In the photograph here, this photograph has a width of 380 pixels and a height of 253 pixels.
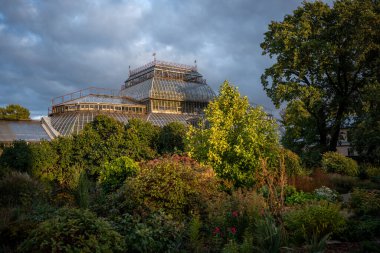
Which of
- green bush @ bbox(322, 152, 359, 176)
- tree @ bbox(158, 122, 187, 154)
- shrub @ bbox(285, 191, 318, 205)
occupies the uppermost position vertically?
tree @ bbox(158, 122, 187, 154)

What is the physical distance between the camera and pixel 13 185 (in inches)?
472

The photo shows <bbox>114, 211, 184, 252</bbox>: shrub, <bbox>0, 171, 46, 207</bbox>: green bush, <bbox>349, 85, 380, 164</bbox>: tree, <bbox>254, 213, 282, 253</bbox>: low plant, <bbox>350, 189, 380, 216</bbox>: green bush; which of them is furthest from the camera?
<bbox>349, 85, 380, 164</bbox>: tree

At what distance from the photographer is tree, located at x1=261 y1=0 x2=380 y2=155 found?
25.1 metres

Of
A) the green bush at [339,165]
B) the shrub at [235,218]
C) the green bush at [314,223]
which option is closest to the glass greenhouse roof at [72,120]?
the green bush at [339,165]

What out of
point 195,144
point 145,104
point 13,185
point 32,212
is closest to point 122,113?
point 145,104

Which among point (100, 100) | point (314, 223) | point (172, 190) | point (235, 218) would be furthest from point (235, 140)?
point (100, 100)

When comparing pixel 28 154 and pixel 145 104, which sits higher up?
pixel 145 104

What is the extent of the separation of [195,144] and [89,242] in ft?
38.2

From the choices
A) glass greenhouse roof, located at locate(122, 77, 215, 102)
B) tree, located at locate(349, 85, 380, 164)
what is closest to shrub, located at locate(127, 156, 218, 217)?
tree, located at locate(349, 85, 380, 164)

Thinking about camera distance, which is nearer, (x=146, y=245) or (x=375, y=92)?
(x=146, y=245)

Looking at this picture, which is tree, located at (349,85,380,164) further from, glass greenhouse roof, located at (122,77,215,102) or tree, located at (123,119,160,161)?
glass greenhouse roof, located at (122,77,215,102)

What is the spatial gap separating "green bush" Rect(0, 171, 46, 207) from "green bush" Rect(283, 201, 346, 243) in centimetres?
768

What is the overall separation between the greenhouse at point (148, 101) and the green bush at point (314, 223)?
92.2 ft

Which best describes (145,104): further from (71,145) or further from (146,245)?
(146,245)
